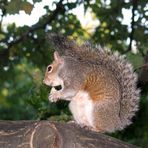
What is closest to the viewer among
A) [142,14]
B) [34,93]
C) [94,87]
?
[94,87]

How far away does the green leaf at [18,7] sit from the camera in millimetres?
2453

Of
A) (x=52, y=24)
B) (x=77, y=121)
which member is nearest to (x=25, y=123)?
(x=77, y=121)

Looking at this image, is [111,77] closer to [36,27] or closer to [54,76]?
[54,76]

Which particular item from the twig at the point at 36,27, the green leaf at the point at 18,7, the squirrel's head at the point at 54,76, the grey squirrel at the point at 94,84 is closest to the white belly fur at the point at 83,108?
the grey squirrel at the point at 94,84

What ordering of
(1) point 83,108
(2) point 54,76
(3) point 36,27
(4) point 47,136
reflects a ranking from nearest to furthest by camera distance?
1. (4) point 47,136
2. (1) point 83,108
3. (2) point 54,76
4. (3) point 36,27

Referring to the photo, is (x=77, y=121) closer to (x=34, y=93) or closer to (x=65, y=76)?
(x=65, y=76)

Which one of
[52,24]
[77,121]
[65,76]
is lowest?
[77,121]

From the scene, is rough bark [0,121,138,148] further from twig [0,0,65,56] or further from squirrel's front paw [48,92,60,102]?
twig [0,0,65,56]

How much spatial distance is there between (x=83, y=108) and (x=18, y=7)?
1.69ft

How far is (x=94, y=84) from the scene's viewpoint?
2490 millimetres

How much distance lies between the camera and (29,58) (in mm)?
4000

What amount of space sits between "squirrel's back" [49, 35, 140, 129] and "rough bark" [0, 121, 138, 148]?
59 centimetres

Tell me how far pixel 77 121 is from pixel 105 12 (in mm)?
1479

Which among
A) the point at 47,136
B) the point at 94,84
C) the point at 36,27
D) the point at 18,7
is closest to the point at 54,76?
the point at 94,84
